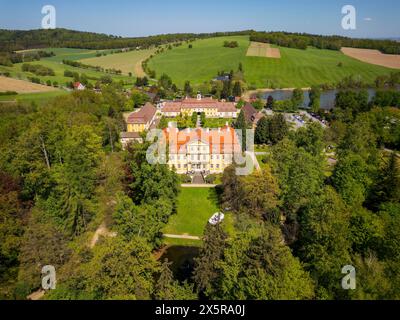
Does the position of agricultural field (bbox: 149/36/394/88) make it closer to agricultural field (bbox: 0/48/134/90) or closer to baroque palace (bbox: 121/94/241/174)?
agricultural field (bbox: 0/48/134/90)

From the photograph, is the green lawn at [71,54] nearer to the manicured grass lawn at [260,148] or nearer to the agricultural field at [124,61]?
the agricultural field at [124,61]

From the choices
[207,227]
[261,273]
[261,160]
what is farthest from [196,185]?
[261,273]

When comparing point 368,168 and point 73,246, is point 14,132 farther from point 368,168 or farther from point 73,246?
point 368,168

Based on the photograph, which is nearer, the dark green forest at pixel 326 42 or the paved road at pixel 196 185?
the paved road at pixel 196 185

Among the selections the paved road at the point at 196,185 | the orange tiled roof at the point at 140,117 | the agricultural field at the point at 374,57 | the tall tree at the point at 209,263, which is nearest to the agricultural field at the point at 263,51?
the agricultural field at the point at 374,57

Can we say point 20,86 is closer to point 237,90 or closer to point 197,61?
point 237,90

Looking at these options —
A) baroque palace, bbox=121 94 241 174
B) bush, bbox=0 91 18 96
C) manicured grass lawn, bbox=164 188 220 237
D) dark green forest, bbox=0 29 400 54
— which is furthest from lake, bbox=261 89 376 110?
bush, bbox=0 91 18 96
